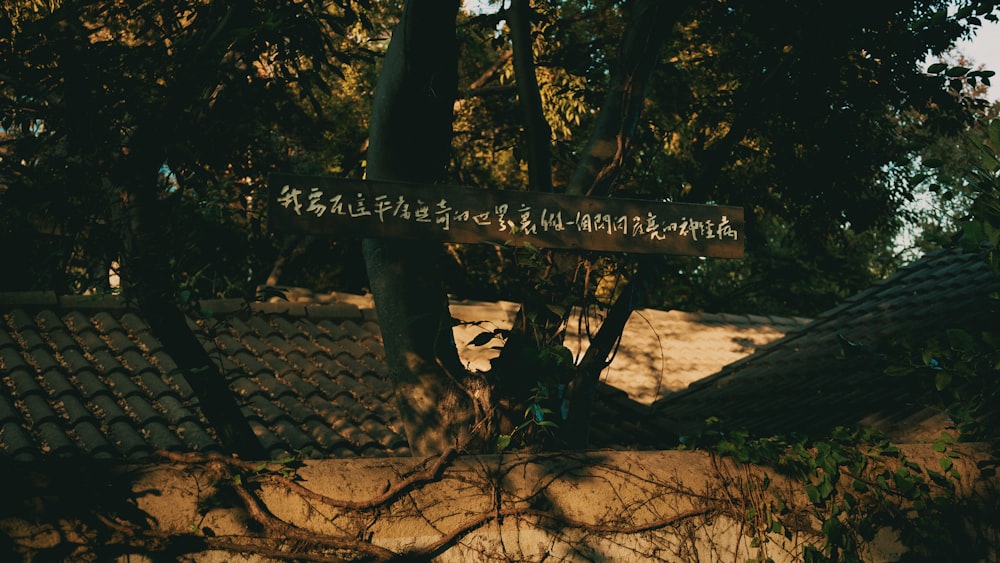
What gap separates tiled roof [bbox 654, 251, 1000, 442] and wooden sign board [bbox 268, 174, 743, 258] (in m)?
2.23

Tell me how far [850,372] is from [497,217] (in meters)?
4.72

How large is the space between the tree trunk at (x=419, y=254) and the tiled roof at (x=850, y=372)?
2.82m

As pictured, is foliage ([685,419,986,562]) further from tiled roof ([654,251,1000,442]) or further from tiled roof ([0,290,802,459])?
tiled roof ([0,290,802,459])

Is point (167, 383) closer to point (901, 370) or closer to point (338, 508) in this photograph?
point (338, 508)

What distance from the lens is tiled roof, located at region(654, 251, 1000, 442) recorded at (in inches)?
236

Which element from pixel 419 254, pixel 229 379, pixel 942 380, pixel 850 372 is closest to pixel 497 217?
pixel 419 254

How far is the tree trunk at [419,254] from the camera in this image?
3.57m

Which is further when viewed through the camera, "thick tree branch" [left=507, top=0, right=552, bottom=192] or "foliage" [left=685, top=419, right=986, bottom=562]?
"thick tree branch" [left=507, top=0, right=552, bottom=192]

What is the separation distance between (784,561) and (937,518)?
68 centimetres

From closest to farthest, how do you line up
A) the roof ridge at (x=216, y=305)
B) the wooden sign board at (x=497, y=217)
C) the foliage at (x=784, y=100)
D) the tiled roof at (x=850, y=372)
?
1. the wooden sign board at (x=497, y=217)
2. the foliage at (x=784, y=100)
3. the tiled roof at (x=850, y=372)
4. the roof ridge at (x=216, y=305)

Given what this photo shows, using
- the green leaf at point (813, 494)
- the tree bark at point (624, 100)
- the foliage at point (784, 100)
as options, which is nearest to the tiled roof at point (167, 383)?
the foliage at point (784, 100)

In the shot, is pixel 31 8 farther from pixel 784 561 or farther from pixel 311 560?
pixel 784 561

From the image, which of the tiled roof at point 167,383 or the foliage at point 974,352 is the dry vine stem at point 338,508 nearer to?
the foliage at point 974,352

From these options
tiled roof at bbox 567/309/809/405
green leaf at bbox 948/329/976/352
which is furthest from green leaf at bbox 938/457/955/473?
tiled roof at bbox 567/309/809/405
